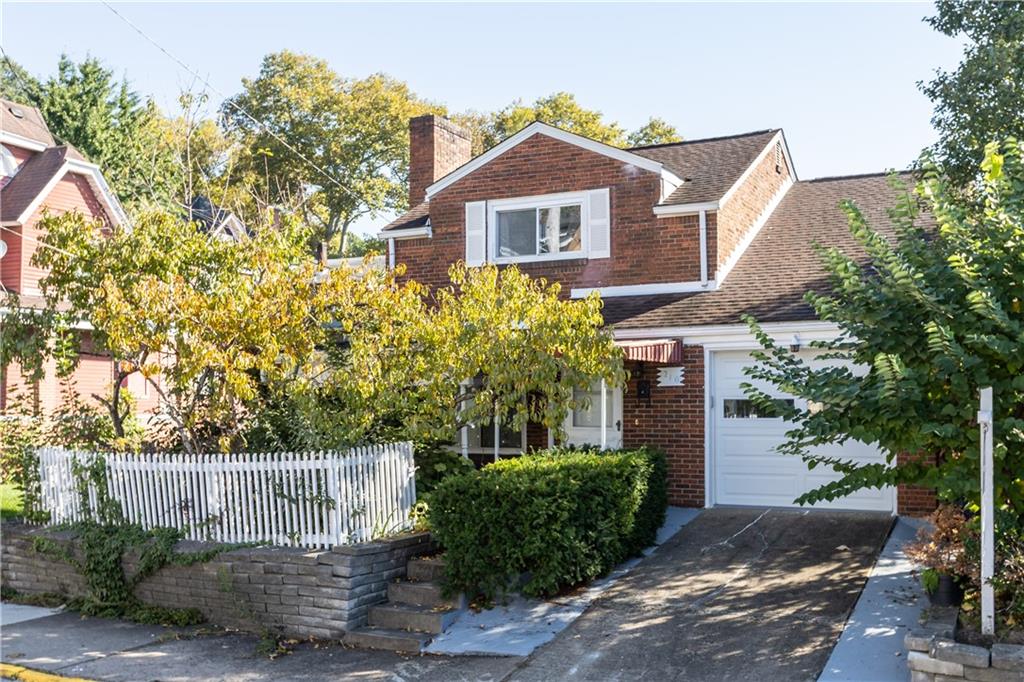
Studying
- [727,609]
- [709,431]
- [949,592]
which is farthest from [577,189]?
[949,592]

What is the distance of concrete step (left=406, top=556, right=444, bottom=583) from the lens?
30.2 feet

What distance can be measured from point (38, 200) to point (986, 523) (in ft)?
69.7

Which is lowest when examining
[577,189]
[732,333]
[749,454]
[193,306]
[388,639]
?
[388,639]

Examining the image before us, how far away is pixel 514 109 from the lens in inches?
1507

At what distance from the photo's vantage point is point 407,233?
1587 cm

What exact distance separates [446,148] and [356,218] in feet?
78.3

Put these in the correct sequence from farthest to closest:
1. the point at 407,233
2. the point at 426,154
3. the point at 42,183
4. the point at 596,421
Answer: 1. the point at 42,183
2. the point at 426,154
3. the point at 407,233
4. the point at 596,421

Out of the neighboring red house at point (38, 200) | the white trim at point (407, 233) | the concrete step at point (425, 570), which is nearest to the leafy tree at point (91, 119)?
the neighboring red house at point (38, 200)

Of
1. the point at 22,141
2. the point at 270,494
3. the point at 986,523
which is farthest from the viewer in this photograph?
the point at 22,141

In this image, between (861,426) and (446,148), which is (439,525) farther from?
(446,148)

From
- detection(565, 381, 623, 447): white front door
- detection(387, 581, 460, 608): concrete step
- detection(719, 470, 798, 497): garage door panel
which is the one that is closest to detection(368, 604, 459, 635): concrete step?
detection(387, 581, 460, 608): concrete step

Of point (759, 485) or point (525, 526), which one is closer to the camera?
point (525, 526)

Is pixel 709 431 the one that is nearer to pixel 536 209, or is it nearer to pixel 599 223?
pixel 599 223

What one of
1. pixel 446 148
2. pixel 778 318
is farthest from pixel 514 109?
pixel 778 318
